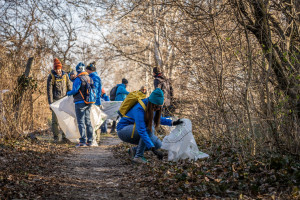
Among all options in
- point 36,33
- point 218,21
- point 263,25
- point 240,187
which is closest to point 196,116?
point 218,21

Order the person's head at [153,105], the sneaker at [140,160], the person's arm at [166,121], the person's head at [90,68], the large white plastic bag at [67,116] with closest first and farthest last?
the person's head at [153,105] → the sneaker at [140,160] → the person's arm at [166,121] → the large white plastic bag at [67,116] → the person's head at [90,68]

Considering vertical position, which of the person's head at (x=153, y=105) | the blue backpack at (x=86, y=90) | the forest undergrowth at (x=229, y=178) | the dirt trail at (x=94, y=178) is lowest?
the dirt trail at (x=94, y=178)

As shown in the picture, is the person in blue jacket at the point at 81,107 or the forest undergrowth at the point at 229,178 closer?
the forest undergrowth at the point at 229,178

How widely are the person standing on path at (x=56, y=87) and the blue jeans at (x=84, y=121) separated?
891 millimetres

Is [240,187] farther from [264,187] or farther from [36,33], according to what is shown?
[36,33]

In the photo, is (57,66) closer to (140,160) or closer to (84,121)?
(84,121)

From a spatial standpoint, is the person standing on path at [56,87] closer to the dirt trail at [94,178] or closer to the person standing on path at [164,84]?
the dirt trail at [94,178]

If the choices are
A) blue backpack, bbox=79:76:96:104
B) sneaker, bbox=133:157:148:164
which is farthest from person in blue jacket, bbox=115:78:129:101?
sneaker, bbox=133:157:148:164

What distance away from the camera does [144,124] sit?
6281mm

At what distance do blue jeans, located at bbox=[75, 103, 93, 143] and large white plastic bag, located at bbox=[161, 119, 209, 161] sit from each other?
3.71 meters

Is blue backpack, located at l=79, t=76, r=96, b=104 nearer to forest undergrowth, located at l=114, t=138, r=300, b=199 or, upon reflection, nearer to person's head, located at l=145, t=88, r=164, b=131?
person's head, located at l=145, t=88, r=164, b=131

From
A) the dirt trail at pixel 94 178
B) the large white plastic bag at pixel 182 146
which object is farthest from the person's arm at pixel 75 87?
the large white plastic bag at pixel 182 146

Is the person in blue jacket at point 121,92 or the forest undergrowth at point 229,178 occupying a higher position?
the person in blue jacket at point 121,92

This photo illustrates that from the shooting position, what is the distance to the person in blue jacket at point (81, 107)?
943 cm
